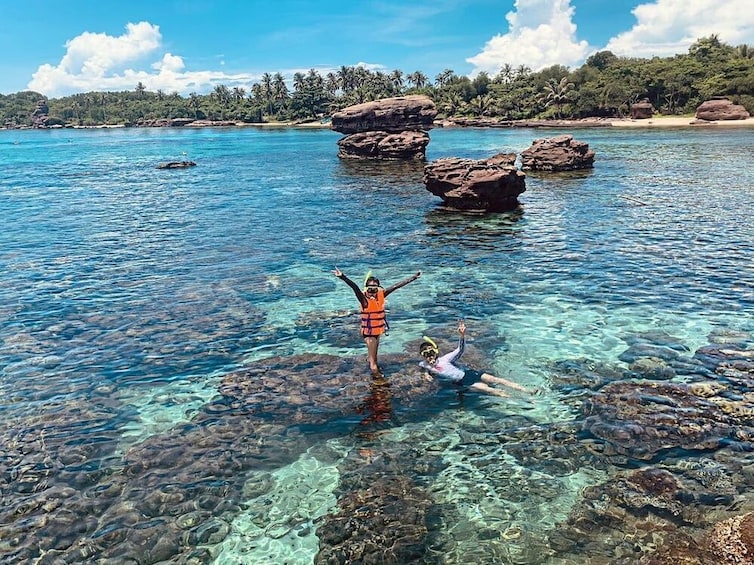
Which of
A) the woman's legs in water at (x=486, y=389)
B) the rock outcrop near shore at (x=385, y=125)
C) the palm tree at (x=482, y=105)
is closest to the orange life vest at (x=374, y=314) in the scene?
the woman's legs in water at (x=486, y=389)

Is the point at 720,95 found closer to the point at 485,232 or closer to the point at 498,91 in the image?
the point at 498,91

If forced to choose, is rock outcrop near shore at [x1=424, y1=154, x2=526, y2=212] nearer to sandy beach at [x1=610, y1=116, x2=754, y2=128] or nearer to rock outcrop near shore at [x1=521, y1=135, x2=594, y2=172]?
rock outcrop near shore at [x1=521, y1=135, x2=594, y2=172]

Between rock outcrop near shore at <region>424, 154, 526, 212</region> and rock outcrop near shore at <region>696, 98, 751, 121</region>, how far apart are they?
95.1 metres

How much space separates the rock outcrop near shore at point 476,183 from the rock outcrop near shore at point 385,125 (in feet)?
106

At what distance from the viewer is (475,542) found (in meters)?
8.30

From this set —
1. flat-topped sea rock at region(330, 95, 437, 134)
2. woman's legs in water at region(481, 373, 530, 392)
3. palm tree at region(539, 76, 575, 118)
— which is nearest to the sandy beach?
palm tree at region(539, 76, 575, 118)

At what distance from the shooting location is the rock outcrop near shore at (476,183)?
108 ft

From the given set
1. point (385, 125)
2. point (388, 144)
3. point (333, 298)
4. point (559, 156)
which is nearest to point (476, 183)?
point (333, 298)

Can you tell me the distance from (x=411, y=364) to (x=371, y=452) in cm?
403

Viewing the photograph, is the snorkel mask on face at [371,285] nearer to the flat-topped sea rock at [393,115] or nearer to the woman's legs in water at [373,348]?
the woman's legs in water at [373,348]

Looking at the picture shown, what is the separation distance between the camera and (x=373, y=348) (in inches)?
532

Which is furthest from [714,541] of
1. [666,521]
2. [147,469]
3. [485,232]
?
[485,232]

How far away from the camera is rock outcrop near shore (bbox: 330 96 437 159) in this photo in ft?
218

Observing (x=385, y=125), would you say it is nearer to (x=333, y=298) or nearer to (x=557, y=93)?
(x=333, y=298)
